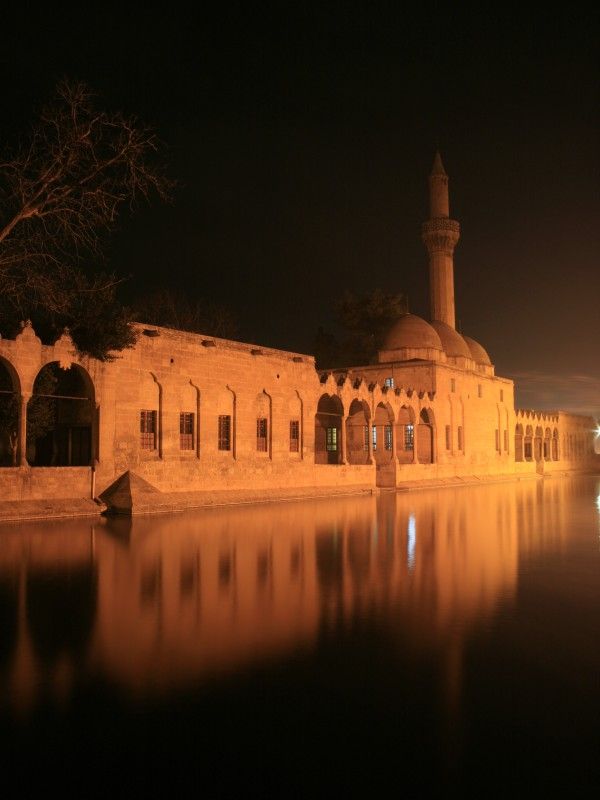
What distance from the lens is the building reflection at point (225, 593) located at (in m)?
5.67

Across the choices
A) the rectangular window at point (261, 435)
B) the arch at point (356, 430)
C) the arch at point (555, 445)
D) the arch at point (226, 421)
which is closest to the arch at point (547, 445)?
the arch at point (555, 445)

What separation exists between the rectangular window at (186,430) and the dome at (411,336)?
2162 cm

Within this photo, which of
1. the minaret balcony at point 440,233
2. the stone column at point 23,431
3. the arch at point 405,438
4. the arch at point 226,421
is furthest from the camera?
the minaret balcony at point 440,233

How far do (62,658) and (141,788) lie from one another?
2423 millimetres

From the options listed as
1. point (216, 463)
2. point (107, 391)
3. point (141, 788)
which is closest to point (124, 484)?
point (107, 391)

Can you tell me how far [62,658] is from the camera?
576 centimetres

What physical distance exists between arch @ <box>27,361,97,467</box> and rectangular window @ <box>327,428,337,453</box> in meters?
17.7

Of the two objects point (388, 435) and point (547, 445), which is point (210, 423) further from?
point (547, 445)

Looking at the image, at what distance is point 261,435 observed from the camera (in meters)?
27.1

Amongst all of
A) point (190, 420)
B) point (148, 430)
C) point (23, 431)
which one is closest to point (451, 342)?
point (190, 420)

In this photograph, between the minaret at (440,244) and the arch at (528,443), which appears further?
the arch at (528,443)

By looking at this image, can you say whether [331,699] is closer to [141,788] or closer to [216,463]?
[141,788]

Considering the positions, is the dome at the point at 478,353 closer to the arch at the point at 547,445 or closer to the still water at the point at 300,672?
the arch at the point at 547,445

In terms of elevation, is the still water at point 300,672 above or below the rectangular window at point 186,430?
below
